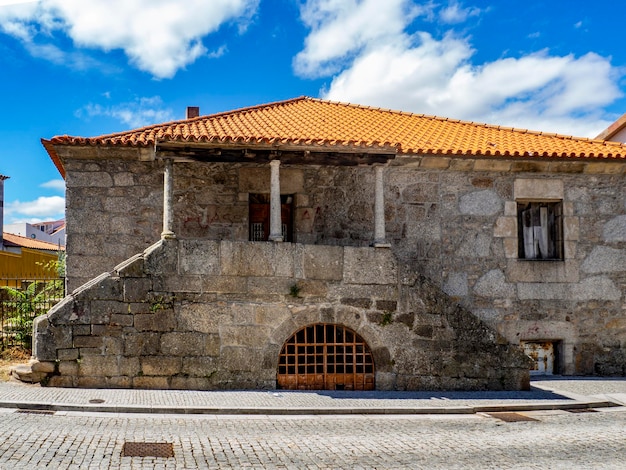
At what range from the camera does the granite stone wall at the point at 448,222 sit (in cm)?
1087

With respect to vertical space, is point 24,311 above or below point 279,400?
above

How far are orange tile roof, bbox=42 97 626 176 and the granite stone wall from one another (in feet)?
1.05

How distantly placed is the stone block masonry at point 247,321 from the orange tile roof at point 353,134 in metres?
1.72

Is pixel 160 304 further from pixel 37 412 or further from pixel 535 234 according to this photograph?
pixel 535 234

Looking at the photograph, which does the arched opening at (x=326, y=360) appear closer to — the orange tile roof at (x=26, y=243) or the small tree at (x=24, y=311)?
the small tree at (x=24, y=311)

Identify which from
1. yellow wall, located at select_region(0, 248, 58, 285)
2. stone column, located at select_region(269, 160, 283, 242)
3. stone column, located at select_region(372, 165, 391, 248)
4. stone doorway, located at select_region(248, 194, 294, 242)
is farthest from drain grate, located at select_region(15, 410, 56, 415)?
yellow wall, located at select_region(0, 248, 58, 285)

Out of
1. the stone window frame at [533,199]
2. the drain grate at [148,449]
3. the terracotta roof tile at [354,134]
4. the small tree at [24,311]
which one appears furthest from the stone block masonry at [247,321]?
the drain grate at [148,449]

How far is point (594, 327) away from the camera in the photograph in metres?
11.6

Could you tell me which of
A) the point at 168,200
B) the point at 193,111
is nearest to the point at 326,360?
the point at 168,200

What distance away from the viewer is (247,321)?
9.07m

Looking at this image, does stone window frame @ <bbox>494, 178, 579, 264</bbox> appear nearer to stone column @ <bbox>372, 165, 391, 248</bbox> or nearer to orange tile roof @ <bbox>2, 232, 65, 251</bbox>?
stone column @ <bbox>372, 165, 391, 248</bbox>

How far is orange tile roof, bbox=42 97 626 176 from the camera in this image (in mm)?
9680

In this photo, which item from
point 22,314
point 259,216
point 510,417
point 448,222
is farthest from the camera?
point 448,222

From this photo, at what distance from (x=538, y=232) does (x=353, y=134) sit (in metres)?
4.04
